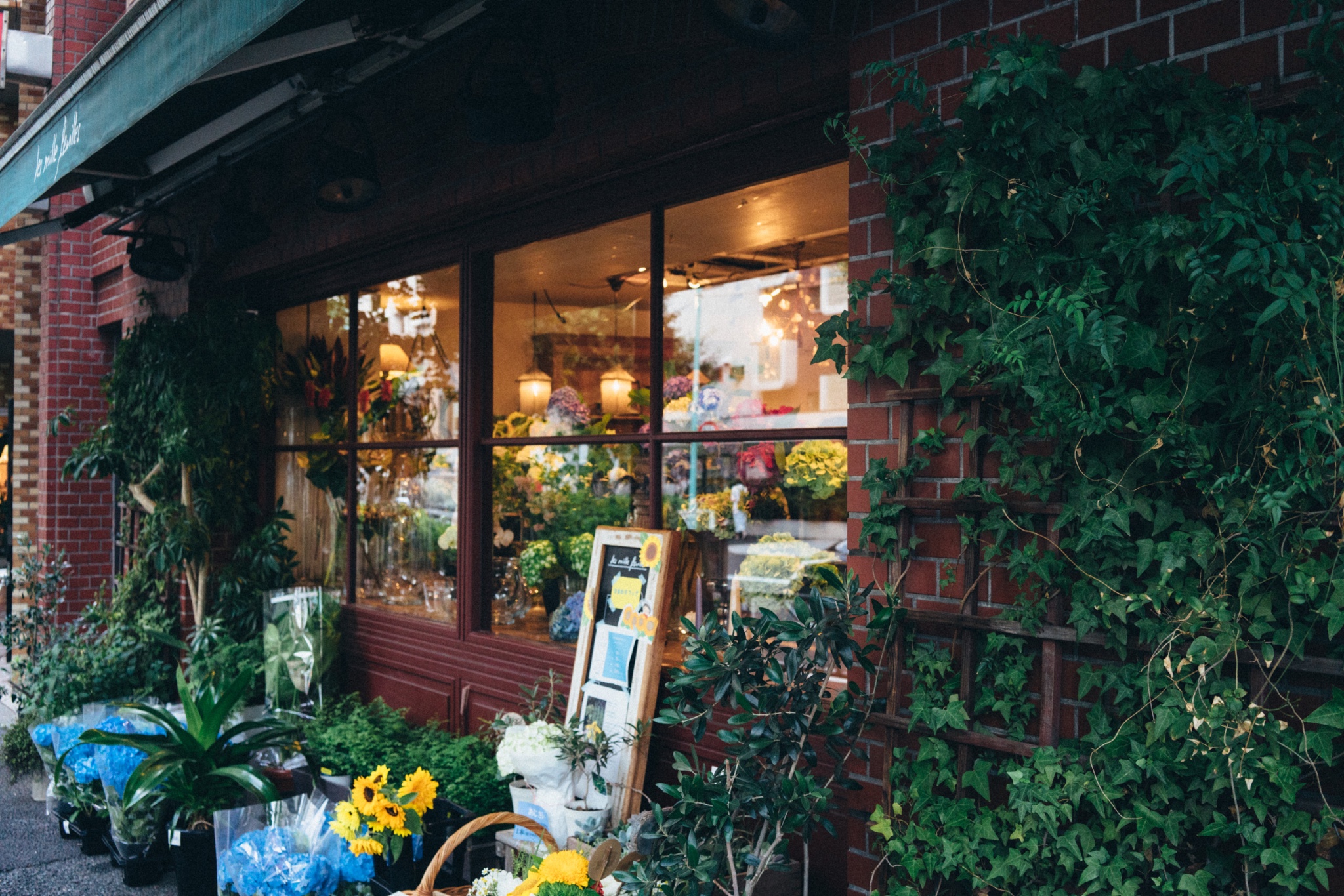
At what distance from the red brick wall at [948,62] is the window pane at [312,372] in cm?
391

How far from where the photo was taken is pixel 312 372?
20.5 feet

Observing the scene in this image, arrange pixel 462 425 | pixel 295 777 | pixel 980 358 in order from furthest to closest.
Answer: pixel 462 425 < pixel 295 777 < pixel 980 358

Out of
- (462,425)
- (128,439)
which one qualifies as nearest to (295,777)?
(462,425)

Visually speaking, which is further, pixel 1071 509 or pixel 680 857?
pixel 680 857

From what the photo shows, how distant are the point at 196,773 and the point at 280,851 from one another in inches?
41.4

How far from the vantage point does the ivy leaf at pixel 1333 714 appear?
1938 millimetres

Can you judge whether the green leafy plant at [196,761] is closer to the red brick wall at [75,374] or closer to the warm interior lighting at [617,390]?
the warm interior lighting at [617,390]

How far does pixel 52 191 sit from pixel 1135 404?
16.7ft

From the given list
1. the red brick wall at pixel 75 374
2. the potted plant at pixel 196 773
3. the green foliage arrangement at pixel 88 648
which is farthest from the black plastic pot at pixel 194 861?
the red brick wall at pixel 75 374

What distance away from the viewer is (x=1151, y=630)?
2.16 meters

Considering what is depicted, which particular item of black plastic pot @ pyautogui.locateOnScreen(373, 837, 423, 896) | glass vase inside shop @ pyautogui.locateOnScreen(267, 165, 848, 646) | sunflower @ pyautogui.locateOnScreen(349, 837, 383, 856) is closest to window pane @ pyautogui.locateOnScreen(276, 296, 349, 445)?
glass vase inside shop @ pyautogui.locateOnScreen(267, 165, 848, 646)

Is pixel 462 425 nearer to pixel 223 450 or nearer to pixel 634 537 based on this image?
pixel 634 537

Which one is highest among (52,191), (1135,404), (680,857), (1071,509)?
(52,191)

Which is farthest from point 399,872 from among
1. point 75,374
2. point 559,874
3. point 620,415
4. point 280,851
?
point 75,374
